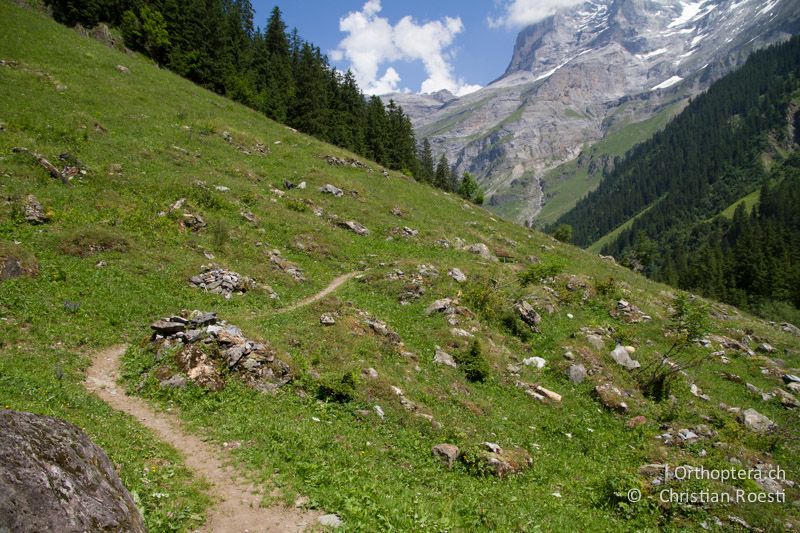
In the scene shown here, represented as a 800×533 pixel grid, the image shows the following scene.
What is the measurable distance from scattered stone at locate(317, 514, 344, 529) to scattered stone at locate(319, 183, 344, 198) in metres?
35.1

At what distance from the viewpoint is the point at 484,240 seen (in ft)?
145

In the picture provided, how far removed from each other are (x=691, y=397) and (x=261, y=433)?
2183 centimetres

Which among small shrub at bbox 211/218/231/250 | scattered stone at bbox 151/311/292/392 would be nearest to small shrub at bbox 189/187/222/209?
small shrub at bbox 211/218/231/250

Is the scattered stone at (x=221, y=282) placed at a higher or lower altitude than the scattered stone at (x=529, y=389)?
higher

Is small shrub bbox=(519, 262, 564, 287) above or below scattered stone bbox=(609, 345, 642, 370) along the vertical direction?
above

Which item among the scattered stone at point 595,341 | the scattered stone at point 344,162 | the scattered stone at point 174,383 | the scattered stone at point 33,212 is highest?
the scattered stone at point 344,162

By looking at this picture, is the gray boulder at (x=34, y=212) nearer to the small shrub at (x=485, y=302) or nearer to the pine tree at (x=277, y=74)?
the small shrub at (x=485, y=302)

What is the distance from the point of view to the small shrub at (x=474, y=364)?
772 inches

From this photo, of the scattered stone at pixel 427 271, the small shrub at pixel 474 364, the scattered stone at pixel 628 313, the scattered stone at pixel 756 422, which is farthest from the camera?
the scattered stone at pixel 628 313

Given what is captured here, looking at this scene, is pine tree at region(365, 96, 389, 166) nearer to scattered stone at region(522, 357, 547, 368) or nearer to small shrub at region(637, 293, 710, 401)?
scattered stone at region(522, 357, 547, 368)

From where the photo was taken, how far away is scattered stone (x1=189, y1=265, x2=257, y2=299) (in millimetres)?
21344

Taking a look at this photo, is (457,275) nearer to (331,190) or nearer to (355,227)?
(355,227)

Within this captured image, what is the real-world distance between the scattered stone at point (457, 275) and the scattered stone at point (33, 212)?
23.5 metres

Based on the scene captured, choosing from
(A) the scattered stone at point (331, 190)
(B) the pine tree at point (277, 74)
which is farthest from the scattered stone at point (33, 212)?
(B) the pine tree at point (277, 74)
